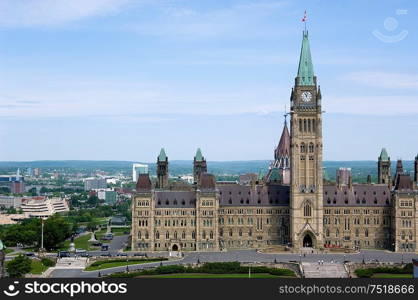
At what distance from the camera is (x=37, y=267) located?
452 feet

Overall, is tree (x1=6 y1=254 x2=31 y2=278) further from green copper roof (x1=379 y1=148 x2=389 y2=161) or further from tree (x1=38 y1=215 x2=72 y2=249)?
green copper roof (x1=379 y1=148 x2=389 y2=161)

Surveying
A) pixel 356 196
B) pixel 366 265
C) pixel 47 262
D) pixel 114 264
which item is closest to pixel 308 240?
pixel 356 196

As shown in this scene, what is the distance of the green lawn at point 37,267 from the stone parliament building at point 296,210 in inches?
867

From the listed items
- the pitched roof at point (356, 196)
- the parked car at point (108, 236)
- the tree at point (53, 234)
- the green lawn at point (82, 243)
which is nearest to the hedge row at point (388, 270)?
the pitched roof at point (356, 196)

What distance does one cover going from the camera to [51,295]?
6694cm

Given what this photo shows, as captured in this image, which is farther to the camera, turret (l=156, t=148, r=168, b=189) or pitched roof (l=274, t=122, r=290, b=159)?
pitched roof (l=274, t=122, r=290, b=159)

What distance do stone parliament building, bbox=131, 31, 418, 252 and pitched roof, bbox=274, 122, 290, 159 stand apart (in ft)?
84.9

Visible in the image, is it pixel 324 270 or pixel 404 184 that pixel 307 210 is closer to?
pixel 404 184

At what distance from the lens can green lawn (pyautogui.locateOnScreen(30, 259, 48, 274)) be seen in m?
132

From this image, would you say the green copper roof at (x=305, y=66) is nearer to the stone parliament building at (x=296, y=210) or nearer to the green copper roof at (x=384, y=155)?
the stone parliament building at (x=296, y=210)

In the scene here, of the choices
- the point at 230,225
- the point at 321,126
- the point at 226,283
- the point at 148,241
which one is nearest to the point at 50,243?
the point at 148,241

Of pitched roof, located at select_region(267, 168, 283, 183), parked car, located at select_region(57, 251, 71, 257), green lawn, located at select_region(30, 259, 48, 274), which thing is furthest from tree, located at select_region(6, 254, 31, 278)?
pitched roof, located at select_region(267, 168, 283, 183)

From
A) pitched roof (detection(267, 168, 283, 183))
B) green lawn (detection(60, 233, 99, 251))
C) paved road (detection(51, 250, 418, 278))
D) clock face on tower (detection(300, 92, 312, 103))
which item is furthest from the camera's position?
Answer: pitched roof (detection(267, 168, 283, 183))

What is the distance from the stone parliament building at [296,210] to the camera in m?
158
